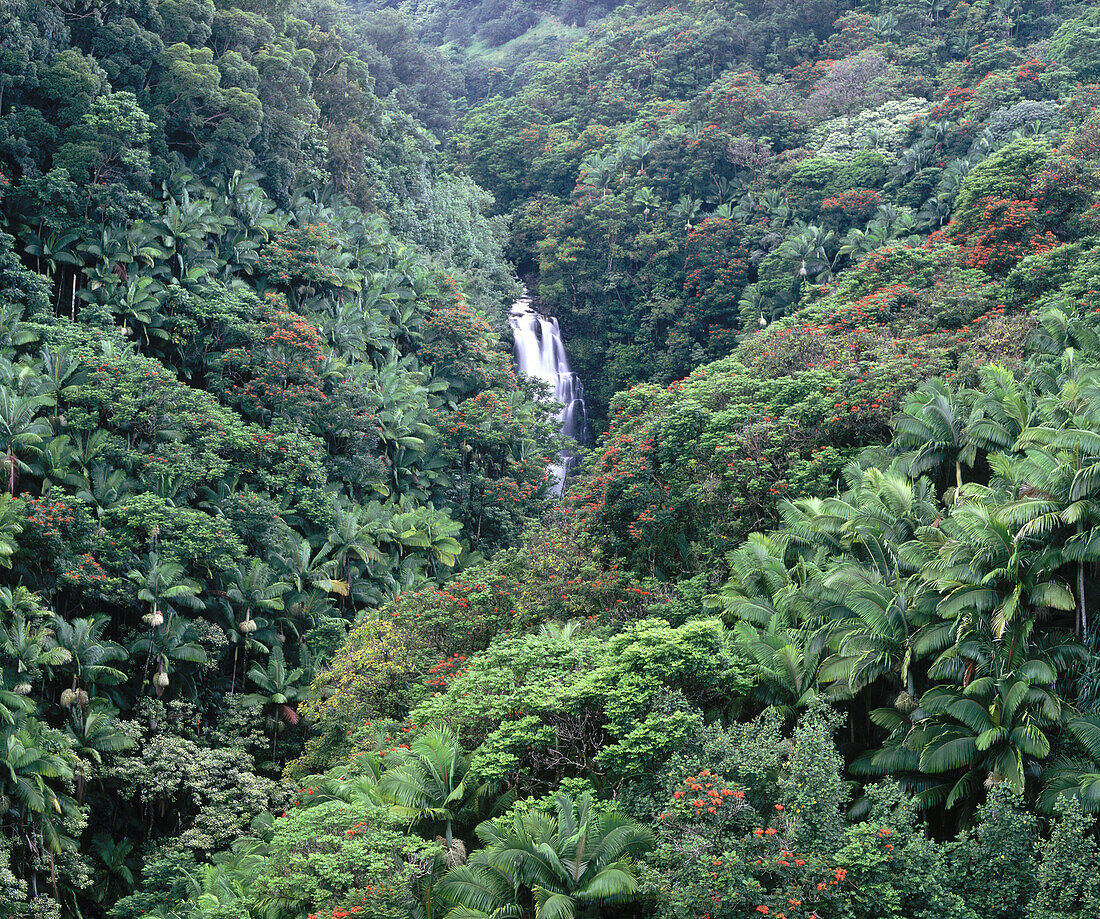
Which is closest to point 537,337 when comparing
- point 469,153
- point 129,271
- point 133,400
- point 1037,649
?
point 469,153

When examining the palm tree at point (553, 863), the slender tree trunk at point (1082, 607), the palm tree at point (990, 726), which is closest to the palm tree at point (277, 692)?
the palm tree at point (553, 863)

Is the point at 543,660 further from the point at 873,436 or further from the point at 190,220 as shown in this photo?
the point at 190,220

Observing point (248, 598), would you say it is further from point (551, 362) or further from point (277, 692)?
point (551, 362)

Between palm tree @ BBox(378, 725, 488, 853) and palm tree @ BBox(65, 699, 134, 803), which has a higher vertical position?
palm tree @ BBox(65, 699, 134, 803)

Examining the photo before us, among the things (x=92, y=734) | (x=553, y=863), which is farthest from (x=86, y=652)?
(x=553, y=863)

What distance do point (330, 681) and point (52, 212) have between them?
558 inches

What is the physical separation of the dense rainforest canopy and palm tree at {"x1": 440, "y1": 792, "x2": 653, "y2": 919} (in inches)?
2.6

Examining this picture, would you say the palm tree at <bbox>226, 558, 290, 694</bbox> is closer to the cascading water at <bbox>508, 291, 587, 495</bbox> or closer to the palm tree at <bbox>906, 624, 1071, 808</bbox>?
the palm tree at <bbox>906, 624, 1071, 808</bbox>

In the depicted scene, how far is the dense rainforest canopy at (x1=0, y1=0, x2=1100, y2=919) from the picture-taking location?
1091 cm

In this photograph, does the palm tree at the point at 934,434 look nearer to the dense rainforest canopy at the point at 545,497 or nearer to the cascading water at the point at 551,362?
the dense rainforest canopy at the point at 545,497

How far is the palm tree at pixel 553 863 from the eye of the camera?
34.4 ft

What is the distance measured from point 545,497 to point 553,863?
20929mm

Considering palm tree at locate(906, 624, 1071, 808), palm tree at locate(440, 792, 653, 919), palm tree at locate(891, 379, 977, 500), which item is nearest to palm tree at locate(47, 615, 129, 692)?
palm tree at locate(440, 792, 653, 919)

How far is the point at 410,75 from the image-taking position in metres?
49.4
